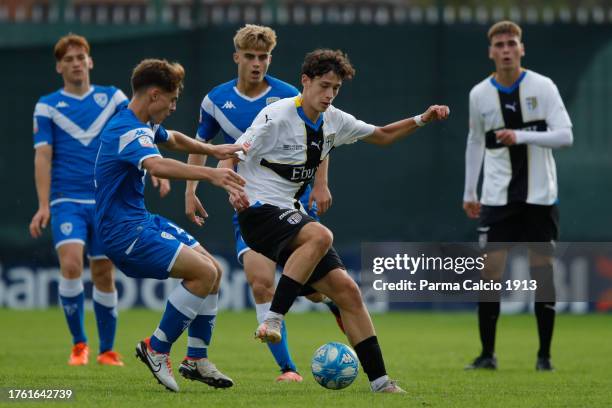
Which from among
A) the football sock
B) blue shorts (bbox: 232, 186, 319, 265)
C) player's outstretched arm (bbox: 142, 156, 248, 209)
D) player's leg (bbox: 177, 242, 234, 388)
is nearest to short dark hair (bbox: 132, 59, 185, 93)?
player's outstretched arm (bbox: 142, 156, 248, 209)

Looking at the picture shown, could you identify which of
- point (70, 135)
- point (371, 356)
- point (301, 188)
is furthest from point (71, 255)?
point (371, 356)

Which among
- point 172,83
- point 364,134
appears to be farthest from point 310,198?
point 172,83

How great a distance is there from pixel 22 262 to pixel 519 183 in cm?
730

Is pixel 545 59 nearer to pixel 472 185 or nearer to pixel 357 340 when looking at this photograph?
pixel 472 185

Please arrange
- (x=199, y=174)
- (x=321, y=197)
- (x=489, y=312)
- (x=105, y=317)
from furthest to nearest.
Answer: (x=489, y=312)
(x=105, y=317)
(x=321, y=197)
(x=199, y=174)

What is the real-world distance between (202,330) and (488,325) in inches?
110

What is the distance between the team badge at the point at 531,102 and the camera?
9320mm

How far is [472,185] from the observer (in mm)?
9633

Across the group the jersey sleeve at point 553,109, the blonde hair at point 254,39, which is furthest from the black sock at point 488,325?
the blonde hair at point 254,39

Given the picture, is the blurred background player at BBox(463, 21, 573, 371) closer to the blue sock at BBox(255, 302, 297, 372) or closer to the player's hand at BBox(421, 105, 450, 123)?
the blue sock at BBox(255, 302, 297, 372)

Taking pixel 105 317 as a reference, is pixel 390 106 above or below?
above

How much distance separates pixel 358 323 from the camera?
681 centimetres

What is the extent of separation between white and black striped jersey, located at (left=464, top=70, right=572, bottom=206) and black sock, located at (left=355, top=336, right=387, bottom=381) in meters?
2.93

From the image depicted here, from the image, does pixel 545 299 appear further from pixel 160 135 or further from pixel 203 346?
pixel 160 135
